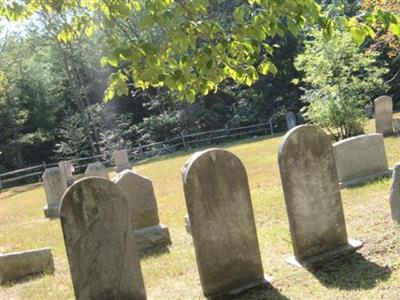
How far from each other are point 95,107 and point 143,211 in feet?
102

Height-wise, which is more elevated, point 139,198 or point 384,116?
point 384,116

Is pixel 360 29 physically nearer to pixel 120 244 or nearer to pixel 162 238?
pixel 120 244

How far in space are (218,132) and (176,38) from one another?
3152 centimetres

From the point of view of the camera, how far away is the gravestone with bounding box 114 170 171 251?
847 centimetres

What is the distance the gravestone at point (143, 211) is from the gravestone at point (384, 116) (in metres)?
11.6

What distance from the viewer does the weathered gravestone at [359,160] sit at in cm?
1012

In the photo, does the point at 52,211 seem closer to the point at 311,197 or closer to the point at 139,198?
the point at 139,198

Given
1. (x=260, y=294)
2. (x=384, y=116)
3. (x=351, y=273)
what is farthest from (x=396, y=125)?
(x=260, y=294)

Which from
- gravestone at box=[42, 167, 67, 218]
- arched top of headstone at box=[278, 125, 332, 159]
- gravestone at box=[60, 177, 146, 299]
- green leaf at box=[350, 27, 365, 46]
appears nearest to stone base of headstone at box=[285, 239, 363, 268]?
arched top of headstone at box=[278, 125, 332, 159]

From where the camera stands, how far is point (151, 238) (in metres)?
8.48

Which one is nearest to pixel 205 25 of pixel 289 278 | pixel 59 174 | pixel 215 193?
pixel 215 193

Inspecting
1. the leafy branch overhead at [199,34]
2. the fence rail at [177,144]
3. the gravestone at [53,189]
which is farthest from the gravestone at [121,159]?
the leafy branch overhead at [199,34]

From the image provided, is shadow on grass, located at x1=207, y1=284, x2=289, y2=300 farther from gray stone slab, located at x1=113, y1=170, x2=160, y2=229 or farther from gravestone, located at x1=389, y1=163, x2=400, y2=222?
gray stone slab, located at x1=113, y1=170, x2=160, y2=229

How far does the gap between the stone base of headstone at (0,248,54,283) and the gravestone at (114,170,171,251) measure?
1461mm
